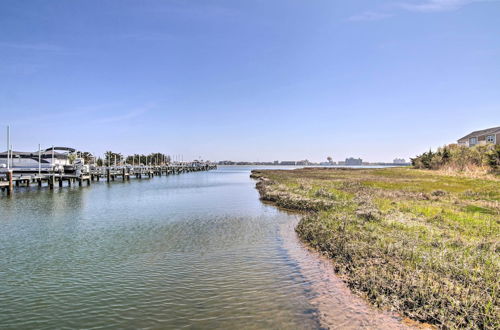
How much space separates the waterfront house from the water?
79558 millimetres

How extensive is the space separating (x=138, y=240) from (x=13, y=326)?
27.5 feet

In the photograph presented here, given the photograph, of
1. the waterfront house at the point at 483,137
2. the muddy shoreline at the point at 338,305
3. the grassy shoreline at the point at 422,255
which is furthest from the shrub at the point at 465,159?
the muddy shoreline at the point at 338,305

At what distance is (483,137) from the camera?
8069cm

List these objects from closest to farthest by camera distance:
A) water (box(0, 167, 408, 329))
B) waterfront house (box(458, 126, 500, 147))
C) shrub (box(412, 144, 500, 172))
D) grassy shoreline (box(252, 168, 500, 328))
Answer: grassy shoreline (box(252, 168, 500, 328))
water (box(0, 167, 408, 329))
shrub (box(412, 144, 500, 172))
waterfront house (box(458, 126, 500, 147))

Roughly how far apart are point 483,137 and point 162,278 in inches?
3842

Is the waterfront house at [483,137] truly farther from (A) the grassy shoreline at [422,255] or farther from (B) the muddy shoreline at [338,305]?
(B) the muddy shoreline at [338,305]

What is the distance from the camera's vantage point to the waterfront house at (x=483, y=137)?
242ft

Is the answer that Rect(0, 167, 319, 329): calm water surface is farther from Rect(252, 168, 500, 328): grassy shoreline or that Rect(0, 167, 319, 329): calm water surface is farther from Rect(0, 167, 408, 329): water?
Rect(252, 168, 500, 328): grassy shoreline

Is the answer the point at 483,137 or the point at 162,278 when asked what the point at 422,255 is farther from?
the point at 483,137

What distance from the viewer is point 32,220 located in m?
21.7

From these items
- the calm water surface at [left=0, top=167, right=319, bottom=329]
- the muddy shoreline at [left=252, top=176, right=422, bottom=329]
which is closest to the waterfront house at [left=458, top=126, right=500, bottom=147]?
the muddy shoreline at [left=252, top=176, right=422, bottom=329]

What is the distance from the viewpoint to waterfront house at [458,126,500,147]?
73875 mm

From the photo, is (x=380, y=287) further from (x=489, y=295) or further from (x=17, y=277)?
(x=17, y=277)

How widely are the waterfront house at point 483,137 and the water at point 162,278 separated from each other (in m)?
79.6
